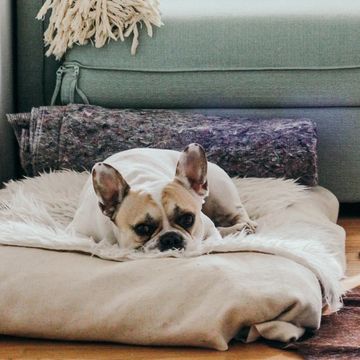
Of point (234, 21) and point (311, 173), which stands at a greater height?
point (234, 21)

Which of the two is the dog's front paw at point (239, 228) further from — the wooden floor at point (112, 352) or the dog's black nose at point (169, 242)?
the wooden floor at point (112, 352)

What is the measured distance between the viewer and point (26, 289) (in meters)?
1.75

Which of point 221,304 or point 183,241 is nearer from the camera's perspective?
point 221,304

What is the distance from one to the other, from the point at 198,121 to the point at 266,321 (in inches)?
38.4

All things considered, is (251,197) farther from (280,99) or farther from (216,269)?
(216,269)

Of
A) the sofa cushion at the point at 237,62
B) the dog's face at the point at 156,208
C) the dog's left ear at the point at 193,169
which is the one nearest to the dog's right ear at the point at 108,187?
the dog's face at the point at 156,208

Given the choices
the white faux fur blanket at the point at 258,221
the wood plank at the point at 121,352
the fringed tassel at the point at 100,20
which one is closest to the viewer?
the wood plank at the point at 121,352

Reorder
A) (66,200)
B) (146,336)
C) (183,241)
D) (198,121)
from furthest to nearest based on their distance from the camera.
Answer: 1. (198,121)
2. (66,200)
3. (183,241)
4. (146,336)

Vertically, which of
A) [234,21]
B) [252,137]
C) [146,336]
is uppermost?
[234,21]

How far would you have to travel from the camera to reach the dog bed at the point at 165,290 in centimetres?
166

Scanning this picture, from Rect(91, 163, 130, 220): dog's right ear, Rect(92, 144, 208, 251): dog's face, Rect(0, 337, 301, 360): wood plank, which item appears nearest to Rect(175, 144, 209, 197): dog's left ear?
Rect(92, 144, 208, 251): dog's face

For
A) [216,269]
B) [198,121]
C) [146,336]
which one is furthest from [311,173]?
[146,336]

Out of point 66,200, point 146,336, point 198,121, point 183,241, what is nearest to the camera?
point 146,336

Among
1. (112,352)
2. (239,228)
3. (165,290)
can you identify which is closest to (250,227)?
(239,228)
